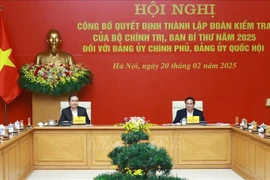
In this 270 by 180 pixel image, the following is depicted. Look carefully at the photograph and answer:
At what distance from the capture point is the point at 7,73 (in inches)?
316

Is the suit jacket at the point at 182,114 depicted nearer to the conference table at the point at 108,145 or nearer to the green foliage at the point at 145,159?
the conference table at the point at 108,145

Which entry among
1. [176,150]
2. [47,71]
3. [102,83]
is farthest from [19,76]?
[176,150]

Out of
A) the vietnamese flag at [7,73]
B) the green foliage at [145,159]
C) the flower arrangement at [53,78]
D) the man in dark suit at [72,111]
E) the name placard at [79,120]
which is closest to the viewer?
the green foliage at [145,159]

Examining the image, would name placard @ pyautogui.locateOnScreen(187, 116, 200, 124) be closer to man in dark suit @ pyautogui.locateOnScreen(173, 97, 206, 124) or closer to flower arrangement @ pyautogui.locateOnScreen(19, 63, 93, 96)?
man in dark suit @ pyautogui.locateOnScreen(173, 97, 206, 124)

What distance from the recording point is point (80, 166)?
Result: 674 cm

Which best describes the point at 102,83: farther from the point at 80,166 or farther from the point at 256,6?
the point at 256,6

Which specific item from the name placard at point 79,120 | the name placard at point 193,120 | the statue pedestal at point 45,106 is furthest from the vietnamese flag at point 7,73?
the name placard at point 193,120

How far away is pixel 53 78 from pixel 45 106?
0.63 m

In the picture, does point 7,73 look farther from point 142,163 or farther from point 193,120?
point 142,163

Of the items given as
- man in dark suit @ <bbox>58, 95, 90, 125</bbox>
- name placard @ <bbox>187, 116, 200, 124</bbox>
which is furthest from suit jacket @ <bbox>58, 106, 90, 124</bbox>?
name placard @ <bbox>187, 116, 200, 124</bbox>

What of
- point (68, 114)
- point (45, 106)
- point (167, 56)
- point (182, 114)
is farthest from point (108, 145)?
point (167, 56)

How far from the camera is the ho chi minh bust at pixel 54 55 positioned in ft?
26.8

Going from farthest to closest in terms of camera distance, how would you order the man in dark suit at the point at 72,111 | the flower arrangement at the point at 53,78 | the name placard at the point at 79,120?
the flower arrangement at the point at 53,78, the man in dark suit at the point at 72,111, the name placard at the point at 79,120

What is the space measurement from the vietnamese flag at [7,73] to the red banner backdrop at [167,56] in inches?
20.6
